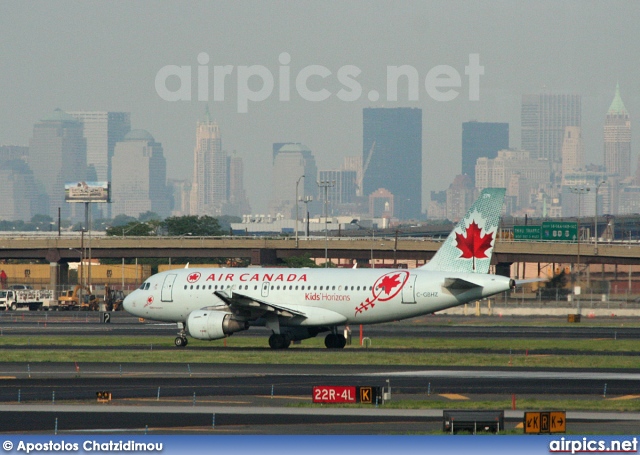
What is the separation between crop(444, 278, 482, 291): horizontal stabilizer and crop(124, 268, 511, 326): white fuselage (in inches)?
4.3

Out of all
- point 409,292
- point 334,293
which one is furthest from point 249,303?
point 409,292

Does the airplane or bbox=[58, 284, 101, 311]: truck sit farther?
bbox=[58, 284, 101, 311]: truck

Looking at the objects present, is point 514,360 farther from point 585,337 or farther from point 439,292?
point 585,337

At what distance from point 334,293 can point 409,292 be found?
12.2ft

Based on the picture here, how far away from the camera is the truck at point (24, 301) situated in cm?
12306

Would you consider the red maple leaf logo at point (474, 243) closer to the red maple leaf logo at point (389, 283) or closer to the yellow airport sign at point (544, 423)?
the red maple leaf logo at point (389, 283)

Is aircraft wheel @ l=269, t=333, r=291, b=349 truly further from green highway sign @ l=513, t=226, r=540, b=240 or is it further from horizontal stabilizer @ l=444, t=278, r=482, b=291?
green highway sign @ l=513, t=226, r=540, b=240

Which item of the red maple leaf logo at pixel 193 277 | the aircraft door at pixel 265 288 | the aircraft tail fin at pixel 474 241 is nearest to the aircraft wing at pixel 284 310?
the aircraft door at pixel 265 288

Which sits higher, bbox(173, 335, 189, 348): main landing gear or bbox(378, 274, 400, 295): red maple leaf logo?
bbox(378, 274, 400, 295): red maple leaf logo

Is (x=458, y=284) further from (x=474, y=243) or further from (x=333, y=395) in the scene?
(x=333, y=395)

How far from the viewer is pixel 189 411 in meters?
34.9

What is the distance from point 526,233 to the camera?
15950 cm

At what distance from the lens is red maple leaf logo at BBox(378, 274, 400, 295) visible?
5853cm

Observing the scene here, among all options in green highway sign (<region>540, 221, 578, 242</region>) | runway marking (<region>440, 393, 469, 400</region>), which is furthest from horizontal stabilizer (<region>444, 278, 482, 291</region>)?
green highway sign (<region>540, 221, 578, 242</region>)
